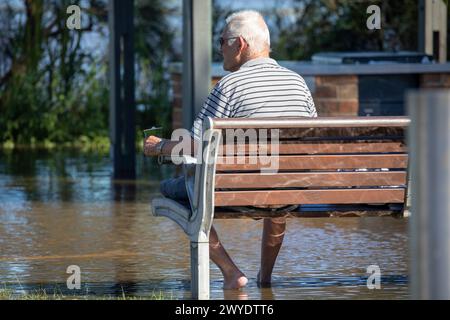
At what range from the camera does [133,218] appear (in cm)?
1006

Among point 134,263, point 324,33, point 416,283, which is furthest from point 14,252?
point 324,33

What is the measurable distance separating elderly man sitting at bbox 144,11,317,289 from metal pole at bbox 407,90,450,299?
9.67ft

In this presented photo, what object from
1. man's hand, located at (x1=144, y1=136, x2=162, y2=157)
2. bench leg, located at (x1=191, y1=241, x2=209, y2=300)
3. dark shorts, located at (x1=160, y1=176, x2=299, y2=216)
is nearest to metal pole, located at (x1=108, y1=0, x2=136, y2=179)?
dark shorts, located at (x1=160, y1=176, x2=299, y2=216)

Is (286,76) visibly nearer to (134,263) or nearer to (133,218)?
(134,263)

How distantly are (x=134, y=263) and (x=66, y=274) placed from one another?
0.54 m

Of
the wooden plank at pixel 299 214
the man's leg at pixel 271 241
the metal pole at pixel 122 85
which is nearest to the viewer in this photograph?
the wooden plank at pixel 299 214

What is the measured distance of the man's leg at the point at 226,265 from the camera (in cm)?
682

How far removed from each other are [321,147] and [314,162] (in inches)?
3.1

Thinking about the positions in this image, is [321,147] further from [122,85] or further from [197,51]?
[122,85]

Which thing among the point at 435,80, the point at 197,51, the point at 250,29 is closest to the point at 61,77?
the point at 435,80

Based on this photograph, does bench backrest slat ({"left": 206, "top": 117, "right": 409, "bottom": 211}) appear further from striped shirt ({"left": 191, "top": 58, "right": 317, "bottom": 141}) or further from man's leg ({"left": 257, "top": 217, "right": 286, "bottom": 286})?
man's leg ({"left": 257, "top": 217, "right": 286, "bottom": 286})

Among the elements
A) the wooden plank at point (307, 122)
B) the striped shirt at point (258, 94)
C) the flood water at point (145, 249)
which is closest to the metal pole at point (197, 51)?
the flood water at point (145, 249)

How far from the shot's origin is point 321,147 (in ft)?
21.3

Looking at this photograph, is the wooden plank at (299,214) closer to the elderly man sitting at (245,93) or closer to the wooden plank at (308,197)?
the wooden plank at (308,197)
